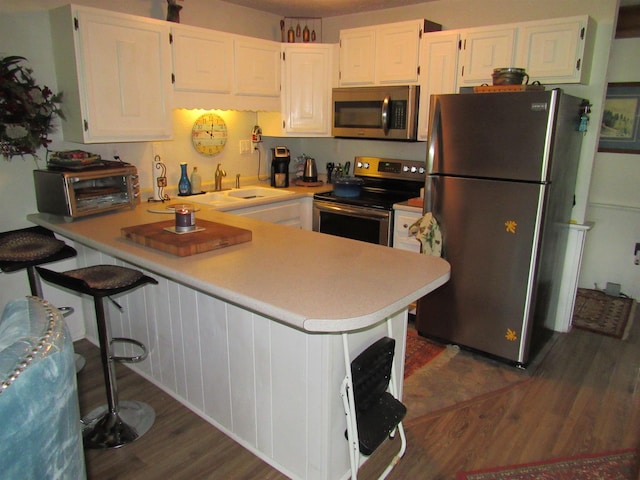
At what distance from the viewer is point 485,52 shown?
3090mm

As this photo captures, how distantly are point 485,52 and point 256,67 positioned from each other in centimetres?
168

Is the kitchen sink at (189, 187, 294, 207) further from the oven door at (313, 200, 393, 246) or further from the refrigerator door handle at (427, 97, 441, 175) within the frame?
the refrigerator door handle at (427, 97, 441, 175)


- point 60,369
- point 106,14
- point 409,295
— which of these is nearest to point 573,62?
point 409,295

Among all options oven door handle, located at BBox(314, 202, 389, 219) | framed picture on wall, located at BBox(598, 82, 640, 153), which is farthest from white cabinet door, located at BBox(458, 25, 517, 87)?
framed picture on wall, located at BBox(598, 82, 640, 153)

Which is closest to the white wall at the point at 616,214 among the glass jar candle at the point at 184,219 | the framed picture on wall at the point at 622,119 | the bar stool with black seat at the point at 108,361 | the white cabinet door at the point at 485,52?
the framed picture on wall at the point at 622,119

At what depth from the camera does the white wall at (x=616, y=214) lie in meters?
3.89

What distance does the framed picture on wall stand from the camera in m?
3.88

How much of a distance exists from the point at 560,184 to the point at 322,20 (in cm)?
265

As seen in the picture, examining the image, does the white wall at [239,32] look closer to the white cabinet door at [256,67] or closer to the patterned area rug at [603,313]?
the white cabinet door at [256,67]

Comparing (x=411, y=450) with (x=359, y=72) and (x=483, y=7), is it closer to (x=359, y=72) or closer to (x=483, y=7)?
(x=359, y=72)

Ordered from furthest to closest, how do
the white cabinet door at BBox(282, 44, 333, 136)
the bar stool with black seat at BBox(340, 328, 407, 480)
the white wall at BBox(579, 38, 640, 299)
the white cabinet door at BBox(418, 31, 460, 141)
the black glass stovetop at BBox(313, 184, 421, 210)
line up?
the white wall at BBox(579, 38, 640, 299)
the white cabinet door at BBox(282, 44, 333, 136)
the black glass stovetop at BBox(313, 184, 421, 210)
the white cabinet door at BBox(418, 31, 460, 141)
the bar stool with black seat at BBox(340, 328, 407, 480)

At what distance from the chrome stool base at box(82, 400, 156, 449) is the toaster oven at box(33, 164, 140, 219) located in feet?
3.61

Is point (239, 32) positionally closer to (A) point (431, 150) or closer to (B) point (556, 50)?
(A) point (431, 150)

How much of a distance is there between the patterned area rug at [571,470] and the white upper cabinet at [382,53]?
2607mm
